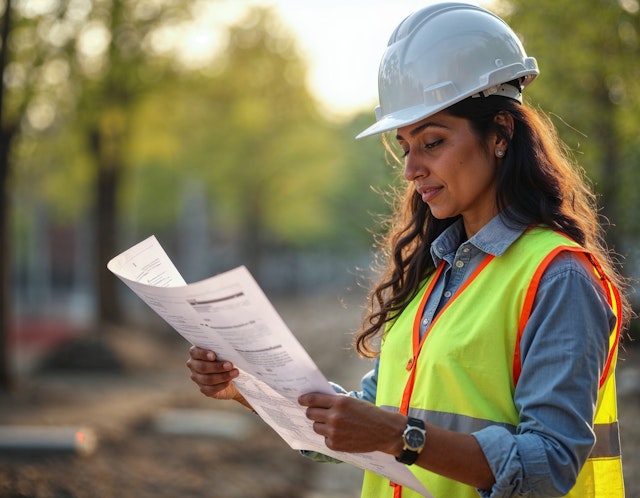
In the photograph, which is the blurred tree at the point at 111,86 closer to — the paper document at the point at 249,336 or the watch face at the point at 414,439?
the paper document at the point at 249,336

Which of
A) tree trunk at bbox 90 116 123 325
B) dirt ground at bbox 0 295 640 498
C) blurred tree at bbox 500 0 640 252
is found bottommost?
dirt ground at bbox 0 295 640 498

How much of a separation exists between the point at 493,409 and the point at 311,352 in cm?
1477

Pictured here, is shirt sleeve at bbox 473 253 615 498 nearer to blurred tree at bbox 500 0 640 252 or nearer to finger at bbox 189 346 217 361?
finger at bbox 189 346 217 361

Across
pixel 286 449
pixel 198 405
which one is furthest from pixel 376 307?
pixel 198 405

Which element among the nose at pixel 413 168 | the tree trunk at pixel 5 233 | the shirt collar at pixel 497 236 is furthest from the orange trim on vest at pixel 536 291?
the tree trunk at pixel 5 233

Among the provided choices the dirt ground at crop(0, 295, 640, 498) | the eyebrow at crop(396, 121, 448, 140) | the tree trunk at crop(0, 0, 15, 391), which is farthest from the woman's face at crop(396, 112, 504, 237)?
the tree trunk at crop(0, 0, 15, 391)

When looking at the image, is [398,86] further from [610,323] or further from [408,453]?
[408,453]

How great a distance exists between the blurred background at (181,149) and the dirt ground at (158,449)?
0.06 metres

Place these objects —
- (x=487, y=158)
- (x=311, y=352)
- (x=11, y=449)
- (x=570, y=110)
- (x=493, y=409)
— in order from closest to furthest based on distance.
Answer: (x=493, y=409) < (x=487, y=158) < (x=11, y=449) < (x=570, y=110) < (x=311, y=352)

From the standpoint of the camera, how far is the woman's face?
2.08m

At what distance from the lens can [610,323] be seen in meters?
1.90

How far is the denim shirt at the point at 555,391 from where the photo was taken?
5.72 feet

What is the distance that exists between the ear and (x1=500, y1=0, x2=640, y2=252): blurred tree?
518cm

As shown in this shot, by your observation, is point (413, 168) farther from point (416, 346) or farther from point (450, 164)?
point (416, 346)
